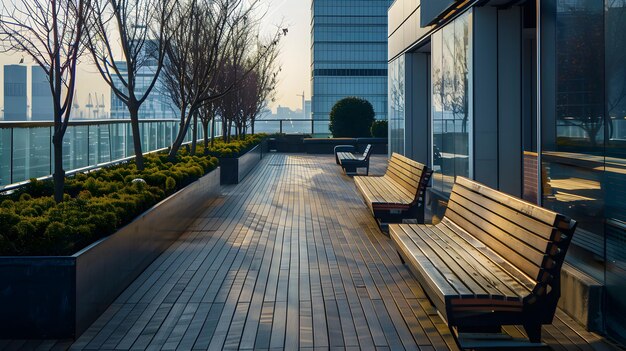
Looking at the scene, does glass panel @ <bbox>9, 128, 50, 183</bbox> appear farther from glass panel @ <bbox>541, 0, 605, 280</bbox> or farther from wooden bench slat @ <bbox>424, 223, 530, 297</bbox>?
glass panel @ <bbox>541, 0, 605, 280</bbox>

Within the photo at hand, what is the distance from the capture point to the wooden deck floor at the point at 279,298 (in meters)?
5.82

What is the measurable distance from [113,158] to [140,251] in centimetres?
841

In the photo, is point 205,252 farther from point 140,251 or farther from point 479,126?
→ point 479,126

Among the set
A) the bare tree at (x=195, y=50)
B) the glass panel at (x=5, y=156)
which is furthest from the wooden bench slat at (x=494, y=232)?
the bare tree at (x=195, y=50)

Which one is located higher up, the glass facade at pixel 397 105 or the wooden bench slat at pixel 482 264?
the glass facade at pixel 397 105

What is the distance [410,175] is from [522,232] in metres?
6.11

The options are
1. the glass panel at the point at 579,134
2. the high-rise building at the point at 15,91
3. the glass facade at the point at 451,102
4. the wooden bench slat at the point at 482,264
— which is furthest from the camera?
the high-rise building at the point at 15,91

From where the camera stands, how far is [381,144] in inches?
1421

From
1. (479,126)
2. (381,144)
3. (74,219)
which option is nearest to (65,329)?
(74,219)

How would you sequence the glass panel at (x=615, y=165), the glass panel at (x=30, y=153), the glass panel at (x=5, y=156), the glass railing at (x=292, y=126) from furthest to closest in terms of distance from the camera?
the glass railing at (x=292, y=126) < the glass panel at (x=30, y=153) < the glass panel at (x=5, y=156) < the glass panel at (x=615, y=165)

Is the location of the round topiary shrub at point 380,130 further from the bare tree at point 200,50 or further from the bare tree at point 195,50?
the bare tree at point 195,50

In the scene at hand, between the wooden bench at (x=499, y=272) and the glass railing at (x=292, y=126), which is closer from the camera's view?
the wooden bench at (x=499, y=272)

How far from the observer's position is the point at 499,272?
5.72m

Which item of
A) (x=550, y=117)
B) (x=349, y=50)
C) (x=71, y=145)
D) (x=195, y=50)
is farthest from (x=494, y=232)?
(x=349, y=50)
